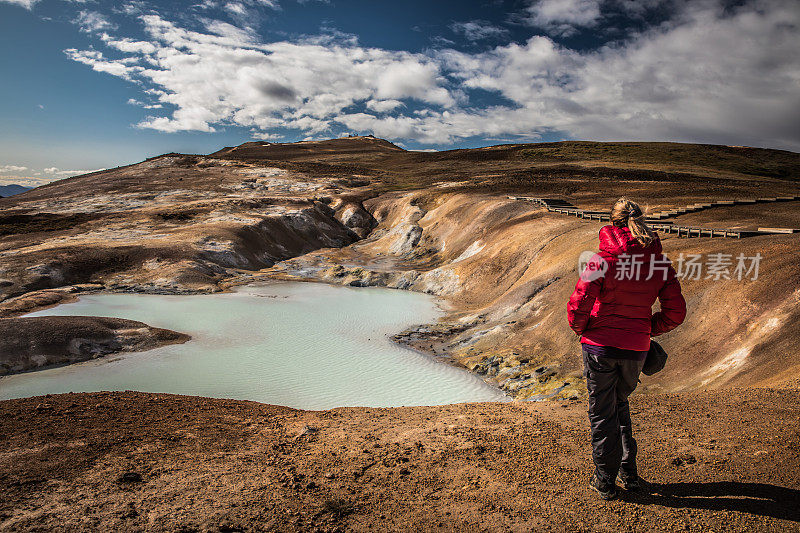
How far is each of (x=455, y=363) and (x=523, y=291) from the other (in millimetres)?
7336

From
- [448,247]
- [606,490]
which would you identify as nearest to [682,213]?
[448,247]

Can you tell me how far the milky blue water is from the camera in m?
18.8

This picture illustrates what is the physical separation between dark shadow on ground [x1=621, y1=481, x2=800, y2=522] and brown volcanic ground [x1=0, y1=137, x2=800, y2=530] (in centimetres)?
4

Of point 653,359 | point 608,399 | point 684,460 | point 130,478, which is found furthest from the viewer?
point 130,478

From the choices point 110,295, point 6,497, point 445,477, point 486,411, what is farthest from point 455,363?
point 110,295

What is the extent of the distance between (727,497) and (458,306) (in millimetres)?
27735

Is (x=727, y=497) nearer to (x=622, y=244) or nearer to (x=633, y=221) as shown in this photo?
(x=622, y=244)

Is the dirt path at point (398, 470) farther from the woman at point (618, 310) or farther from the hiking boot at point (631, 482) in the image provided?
the woman at point (618, 310)

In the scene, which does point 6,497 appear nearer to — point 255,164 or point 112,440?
point 112,440

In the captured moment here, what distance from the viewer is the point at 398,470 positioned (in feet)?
27.0

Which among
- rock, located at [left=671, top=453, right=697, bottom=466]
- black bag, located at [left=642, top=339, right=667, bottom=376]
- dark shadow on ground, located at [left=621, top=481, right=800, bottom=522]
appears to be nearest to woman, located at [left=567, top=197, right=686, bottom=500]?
black bag, located at [left=642, top=339, right=667, bottom=376]

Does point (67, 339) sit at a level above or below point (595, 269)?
below

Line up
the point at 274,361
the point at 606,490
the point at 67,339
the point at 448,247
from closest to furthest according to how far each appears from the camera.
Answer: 1. the point at 606,490
2. the point at 67,339
3. the point at 274,361
4. the point at 448,247

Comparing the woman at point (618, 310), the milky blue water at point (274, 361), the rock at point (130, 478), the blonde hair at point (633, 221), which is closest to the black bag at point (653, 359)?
the woman at point (618, 310)
